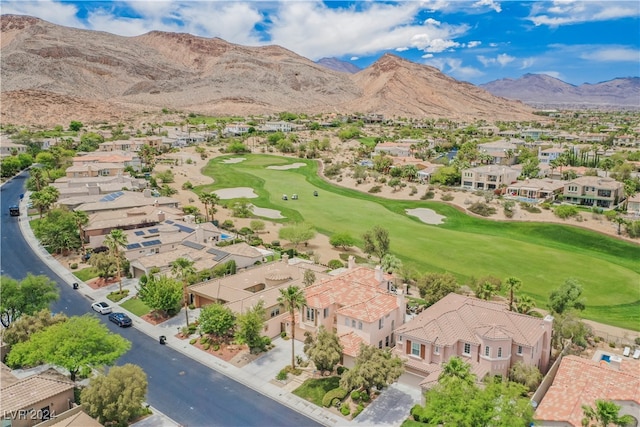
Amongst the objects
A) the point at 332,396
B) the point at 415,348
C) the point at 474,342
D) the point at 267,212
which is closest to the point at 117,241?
the point at 332,396

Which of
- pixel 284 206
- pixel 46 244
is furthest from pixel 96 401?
pixel 284 206

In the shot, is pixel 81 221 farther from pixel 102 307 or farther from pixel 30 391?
pixel 30 391

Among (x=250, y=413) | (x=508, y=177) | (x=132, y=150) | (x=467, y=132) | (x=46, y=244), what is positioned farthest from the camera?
(x=467, y=132)

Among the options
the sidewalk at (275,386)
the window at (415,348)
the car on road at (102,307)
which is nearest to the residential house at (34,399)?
the sidewalk at (275,386)

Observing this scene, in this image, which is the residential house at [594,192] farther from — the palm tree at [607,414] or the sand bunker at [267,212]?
the palm tree at [607,414]

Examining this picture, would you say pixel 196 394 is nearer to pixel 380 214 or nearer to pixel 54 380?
pixel 54 380
